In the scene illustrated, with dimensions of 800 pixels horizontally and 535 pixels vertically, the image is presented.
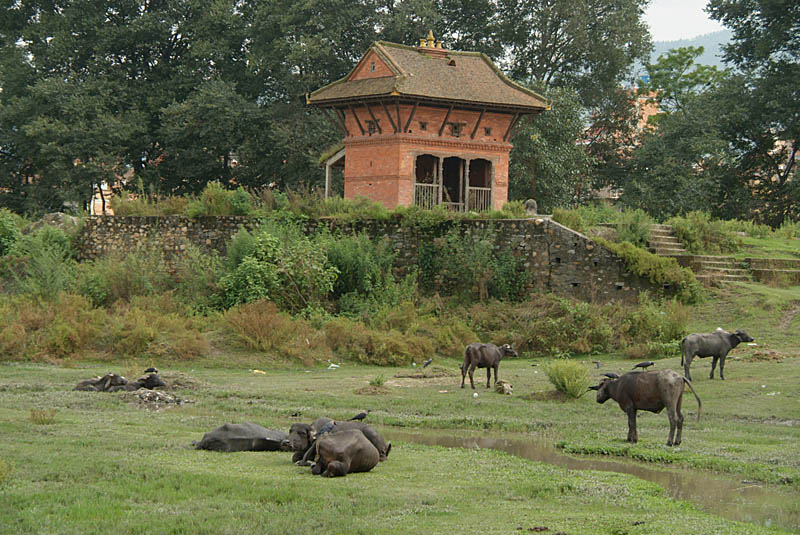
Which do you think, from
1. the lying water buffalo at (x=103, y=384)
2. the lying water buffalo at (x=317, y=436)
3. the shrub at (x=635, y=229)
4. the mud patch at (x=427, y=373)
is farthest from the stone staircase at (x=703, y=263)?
the lying water buffalo at (x=317, y=436)

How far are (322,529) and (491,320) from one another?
1792 cm

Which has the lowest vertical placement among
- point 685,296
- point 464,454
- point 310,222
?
point 464,454

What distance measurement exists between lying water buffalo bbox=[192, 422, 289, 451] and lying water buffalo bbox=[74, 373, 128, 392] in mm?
5454

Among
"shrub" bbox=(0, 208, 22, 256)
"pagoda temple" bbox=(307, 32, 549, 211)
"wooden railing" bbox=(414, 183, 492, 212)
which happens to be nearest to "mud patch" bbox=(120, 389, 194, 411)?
"shrub" bbox=(0, 208, 22, 256)

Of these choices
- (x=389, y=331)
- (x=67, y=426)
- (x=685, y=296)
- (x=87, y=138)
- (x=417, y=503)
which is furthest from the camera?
(x=87, y=138)

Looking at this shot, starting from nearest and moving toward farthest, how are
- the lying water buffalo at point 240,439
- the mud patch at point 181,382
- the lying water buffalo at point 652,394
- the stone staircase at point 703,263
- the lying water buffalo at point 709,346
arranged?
1. the lying water buffalo at point 240,439
2. the lying water buffalo at point 652,394
3. the mud patch at point 181,382
4. the lying water buffalo at point 709,346
5. the stone staircase at point 703,263

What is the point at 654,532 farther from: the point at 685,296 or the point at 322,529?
the point at 685,296

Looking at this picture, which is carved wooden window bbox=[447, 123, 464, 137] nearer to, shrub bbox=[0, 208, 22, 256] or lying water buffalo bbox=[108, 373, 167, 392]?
shrub bbox=[0, 208, 22, 256]

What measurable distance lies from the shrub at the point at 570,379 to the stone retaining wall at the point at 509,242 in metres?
10.5

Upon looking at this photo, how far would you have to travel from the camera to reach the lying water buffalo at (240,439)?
10.4 m

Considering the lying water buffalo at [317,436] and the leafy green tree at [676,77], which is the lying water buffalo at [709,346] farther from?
the leafy green tree at [676,77]

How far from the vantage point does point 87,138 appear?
44.5 m

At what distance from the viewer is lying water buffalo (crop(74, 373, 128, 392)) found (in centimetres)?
1533

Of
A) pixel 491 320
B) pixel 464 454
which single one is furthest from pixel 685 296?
pixel 464 454
